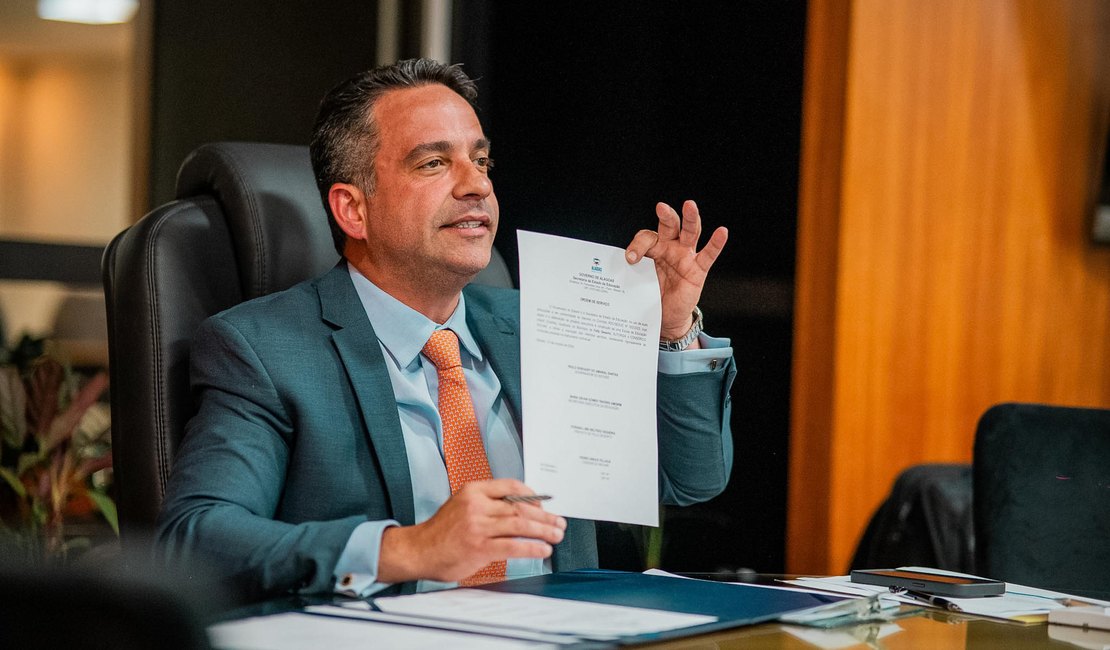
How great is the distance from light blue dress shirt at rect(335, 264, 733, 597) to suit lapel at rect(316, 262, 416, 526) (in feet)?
0.08

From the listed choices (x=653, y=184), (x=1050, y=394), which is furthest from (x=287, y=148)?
(x=1050, y=394)

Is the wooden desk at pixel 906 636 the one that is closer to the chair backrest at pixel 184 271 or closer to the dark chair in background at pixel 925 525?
the chair backrest at pixel 184 271

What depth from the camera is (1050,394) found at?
3.69 metres

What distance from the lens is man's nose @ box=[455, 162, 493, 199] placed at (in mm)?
1553

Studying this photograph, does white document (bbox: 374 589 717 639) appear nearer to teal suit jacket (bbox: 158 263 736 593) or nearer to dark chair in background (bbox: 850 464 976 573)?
teal suit jacket (bbox: 158 263 736 593)

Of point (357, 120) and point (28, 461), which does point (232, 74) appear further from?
point (357, 120)

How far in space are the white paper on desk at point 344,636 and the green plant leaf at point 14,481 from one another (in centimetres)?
126

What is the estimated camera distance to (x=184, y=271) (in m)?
1.55

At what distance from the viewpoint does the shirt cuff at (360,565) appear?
1105 mm

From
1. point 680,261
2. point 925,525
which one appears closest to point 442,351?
point 680,261

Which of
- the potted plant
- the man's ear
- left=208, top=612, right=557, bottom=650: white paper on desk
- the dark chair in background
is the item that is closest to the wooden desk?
left=208, top=612, right=557, bottom=650: white paper on desk

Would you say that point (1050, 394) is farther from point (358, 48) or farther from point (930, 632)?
point (930, 632)

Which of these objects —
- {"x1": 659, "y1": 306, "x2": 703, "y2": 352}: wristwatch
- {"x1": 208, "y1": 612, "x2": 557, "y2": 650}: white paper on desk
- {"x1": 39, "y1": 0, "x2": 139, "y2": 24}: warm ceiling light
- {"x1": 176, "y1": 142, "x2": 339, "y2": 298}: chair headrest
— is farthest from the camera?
{"x1": 39, "y1": 0, "x2": 139, "y2": 24}: warm ceiling light

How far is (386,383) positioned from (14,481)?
3.11 feet
